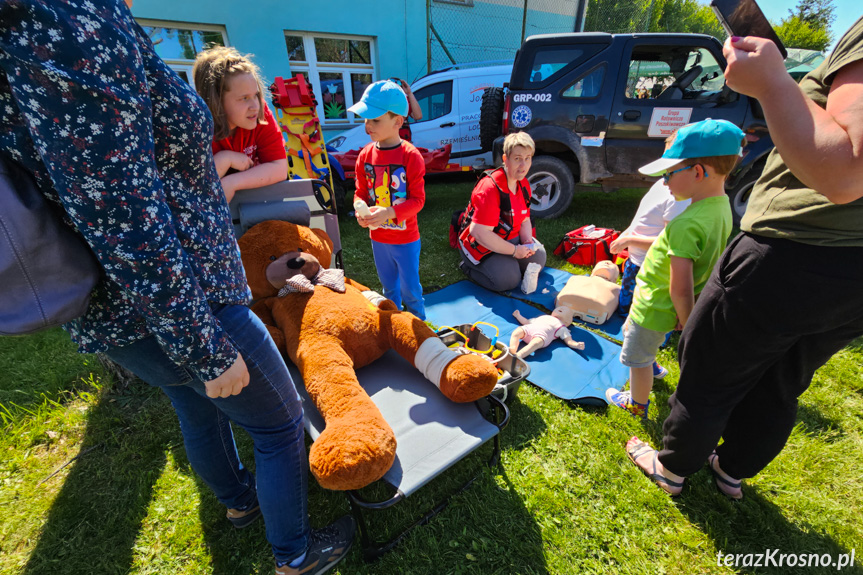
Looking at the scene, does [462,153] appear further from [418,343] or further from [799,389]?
[799,389]

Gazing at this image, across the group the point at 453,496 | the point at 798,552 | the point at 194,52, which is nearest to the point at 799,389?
the point at 798,552

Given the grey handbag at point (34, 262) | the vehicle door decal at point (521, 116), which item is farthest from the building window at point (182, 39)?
the grey handbag at point (34, 262)

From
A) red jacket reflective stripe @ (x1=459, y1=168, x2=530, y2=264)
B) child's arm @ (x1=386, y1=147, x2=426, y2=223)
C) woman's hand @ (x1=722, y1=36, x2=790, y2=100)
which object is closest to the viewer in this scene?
woman's hand @ (x1=722, y1=36, x2=790, y2=100)

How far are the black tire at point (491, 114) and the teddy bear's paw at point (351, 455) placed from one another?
6.28 meters

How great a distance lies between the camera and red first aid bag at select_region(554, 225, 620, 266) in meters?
4.52

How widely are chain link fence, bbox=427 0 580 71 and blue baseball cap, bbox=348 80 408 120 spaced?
9145 millimetres

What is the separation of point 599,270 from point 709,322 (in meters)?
2.53

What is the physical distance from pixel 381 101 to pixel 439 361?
169 centimetres

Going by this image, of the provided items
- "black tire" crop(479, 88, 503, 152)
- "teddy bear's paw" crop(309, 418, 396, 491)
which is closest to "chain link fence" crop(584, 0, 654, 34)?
"black tire" crop(479, 88, 503, 152)

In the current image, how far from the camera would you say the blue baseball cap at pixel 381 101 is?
7.99 ft

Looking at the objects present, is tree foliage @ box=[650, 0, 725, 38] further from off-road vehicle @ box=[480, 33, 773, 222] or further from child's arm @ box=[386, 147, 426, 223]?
child's arm @ box=[386, 147, 426, 223]

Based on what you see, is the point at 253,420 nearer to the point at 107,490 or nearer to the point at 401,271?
the point at 107,490

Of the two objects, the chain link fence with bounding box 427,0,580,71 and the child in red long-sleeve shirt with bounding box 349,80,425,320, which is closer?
the child in red long-sleeve shirt with bounding box 349,80,425,320

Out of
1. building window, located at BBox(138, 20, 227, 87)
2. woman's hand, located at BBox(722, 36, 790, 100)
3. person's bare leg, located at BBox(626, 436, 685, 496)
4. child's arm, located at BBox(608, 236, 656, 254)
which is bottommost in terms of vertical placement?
person's bare leg, located at BBox(626, 436, 685, 496)
